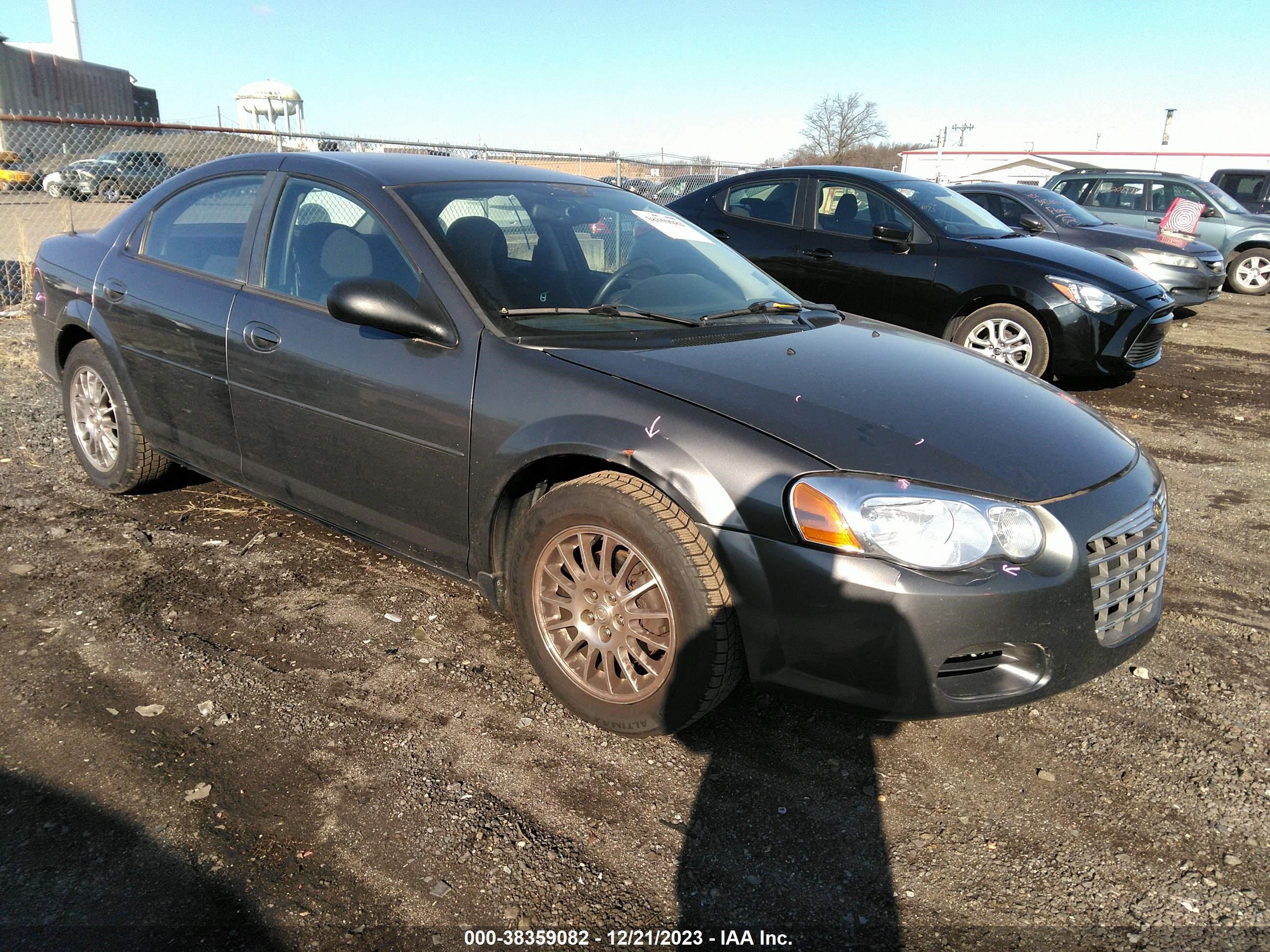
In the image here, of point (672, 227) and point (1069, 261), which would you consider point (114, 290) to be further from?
point (1069, 261)

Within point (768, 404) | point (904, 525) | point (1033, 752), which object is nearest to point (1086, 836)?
point (1033, 752)

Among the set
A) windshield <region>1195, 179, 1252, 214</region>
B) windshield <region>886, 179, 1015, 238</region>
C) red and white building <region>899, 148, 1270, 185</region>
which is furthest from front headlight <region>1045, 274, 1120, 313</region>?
red and white building <region>899, 148, 1270, 185</region>

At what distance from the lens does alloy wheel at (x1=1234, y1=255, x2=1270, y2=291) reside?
46.3ft

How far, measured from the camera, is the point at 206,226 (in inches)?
150

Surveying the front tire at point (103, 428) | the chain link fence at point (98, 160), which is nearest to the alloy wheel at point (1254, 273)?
the chain link fence at point (98, 160)

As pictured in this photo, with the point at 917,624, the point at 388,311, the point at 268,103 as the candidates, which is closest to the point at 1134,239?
the point at 917,624

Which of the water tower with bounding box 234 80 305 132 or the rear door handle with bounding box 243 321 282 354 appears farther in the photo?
the water tower with bounding box 234 80 305 132

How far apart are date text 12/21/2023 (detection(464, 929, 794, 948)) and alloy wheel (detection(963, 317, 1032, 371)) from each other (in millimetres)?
5483

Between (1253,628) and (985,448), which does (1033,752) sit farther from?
(1253,628)

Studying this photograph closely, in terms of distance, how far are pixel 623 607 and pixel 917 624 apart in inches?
31.7

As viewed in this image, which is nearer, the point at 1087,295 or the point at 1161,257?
the point at 1087,295

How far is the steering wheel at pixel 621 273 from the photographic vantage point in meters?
3.16

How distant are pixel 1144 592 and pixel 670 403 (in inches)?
58.9

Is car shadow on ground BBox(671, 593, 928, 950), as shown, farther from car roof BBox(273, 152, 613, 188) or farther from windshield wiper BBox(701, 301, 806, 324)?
car roof BBox(273, 152, 613, 188)
